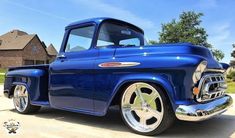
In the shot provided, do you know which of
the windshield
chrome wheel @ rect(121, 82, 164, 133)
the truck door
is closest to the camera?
chrome wheel @ rect(121, 82, 164, 133)

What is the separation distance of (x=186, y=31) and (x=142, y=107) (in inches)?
1692

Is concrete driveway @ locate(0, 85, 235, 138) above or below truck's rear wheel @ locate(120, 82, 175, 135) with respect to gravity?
below

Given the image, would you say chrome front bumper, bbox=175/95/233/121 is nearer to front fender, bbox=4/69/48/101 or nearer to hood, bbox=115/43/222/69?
hood, bbox=115/43/222/69

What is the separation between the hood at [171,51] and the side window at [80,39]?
815 mm

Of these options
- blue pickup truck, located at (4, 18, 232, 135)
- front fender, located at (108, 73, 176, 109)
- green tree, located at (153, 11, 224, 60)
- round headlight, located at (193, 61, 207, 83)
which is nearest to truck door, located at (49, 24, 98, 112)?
blue pickup truck, located at (4, 18, 232, 135)

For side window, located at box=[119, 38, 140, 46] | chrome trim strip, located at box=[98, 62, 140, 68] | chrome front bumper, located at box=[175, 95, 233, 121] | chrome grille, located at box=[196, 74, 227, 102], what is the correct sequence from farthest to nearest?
1. side window, located at box=[119, 38, 140, 46]
2. chrome trim strip, located at box=[98, 62, 140, 68]
3. chrome grille, located at box=[196, 74, 227, 102]
4. chrome front bumper, located at box=[175, 95, 233, 121]

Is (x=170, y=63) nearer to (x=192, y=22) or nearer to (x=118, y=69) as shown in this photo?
(x=118, y=69)

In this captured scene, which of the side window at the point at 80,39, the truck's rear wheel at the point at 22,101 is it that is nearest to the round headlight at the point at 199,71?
the side window at the point at 80,39

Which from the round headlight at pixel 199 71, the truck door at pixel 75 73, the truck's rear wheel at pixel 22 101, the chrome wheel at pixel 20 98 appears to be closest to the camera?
the round headlight at pixel 199 71

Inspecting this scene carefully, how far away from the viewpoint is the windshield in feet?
18.4

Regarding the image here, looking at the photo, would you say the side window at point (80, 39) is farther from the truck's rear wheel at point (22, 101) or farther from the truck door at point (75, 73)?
the truck's rear wheel at point (22, 101)

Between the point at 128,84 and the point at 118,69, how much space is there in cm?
28

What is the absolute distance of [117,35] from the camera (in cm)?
591

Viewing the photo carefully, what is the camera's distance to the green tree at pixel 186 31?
45.5 m
